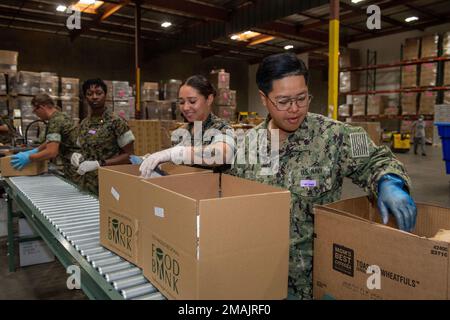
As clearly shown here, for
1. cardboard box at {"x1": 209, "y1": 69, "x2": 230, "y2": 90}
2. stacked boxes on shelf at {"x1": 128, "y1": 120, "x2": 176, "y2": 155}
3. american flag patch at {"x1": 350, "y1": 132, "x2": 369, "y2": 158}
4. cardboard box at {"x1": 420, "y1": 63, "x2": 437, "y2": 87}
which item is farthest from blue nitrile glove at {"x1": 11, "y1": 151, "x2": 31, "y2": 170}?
cardboard box at {"x1": 420, "y1": 63, "x2": 437, "y2": 87}

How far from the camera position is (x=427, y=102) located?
35.2ft

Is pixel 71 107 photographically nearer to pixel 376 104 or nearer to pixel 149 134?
pixel 149 134

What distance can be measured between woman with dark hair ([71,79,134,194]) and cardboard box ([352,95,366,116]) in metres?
10.8

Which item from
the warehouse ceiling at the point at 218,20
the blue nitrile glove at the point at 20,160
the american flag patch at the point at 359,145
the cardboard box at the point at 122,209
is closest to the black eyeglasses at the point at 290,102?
the american flag patch at the point at 359,145

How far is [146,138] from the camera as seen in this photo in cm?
797

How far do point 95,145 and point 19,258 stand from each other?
4.94ft

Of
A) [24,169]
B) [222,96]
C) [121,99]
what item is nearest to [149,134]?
[121,99]

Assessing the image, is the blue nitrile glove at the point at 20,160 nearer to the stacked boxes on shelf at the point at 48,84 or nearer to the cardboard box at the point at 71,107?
the stacked boxes on shelf at the point at 48,84

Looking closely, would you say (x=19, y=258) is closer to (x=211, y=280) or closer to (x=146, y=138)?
(x=211, y=280)

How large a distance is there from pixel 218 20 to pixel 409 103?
21.4ft

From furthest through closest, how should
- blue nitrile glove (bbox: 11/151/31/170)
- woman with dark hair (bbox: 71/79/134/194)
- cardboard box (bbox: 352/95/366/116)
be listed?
cardboard box (bbox: 352/95/366/116) < blue nitrile glove (bbox: 11/151/31/170) < woman with dark hair (bbox: 71/79/134/194)

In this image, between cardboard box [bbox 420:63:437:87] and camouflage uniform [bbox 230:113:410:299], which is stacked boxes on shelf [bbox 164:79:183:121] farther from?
camouflage uniform [bbox 230:113:410:299]

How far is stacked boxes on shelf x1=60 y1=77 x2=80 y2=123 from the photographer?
28.0 ft
